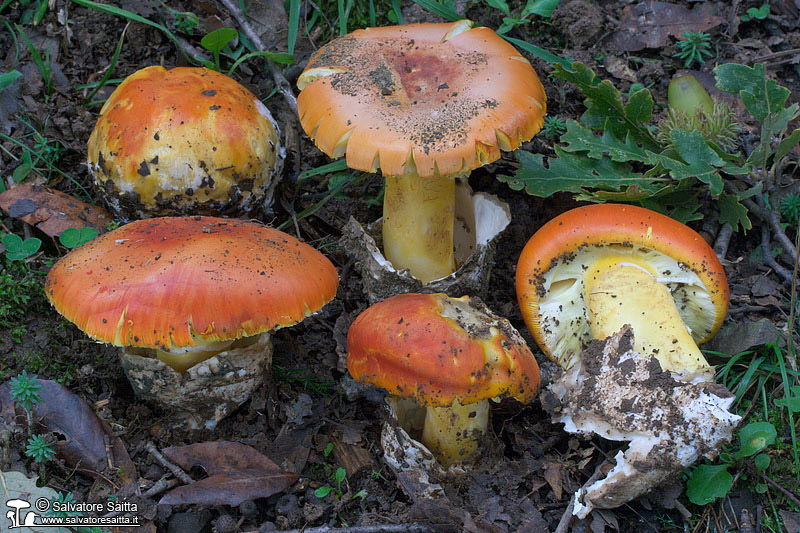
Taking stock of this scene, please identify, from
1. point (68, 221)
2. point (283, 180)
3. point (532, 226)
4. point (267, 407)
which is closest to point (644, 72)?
point (532, 226)

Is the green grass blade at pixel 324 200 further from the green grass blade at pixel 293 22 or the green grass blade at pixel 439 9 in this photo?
the green grass blade at pixel 439 9

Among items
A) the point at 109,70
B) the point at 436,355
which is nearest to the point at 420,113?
the point at 436,355

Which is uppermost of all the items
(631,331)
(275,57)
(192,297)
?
(275,57)

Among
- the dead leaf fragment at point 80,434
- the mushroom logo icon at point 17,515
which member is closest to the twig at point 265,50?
the dead leaf fragment at point 80,434

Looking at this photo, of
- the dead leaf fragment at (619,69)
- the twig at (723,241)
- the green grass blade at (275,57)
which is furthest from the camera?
the dead leaf fragment at (619,69)

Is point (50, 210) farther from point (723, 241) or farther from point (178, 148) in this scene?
point (723, 241)

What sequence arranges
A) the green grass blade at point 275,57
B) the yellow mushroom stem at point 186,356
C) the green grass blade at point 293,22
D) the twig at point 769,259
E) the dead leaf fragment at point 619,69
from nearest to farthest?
1. the yellow mushroom stem at point 186,356
2. the twig at point 769,259
3. the green grass blade at point 275,57
4. the green grass blade at point 293,22
5. the dead leaf fragment at point 619,69

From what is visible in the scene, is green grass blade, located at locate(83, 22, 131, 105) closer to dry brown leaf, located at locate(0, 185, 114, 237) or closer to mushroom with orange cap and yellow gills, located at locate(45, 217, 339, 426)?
dry brown leaf, located at locate(0, 185, 114, 237)
